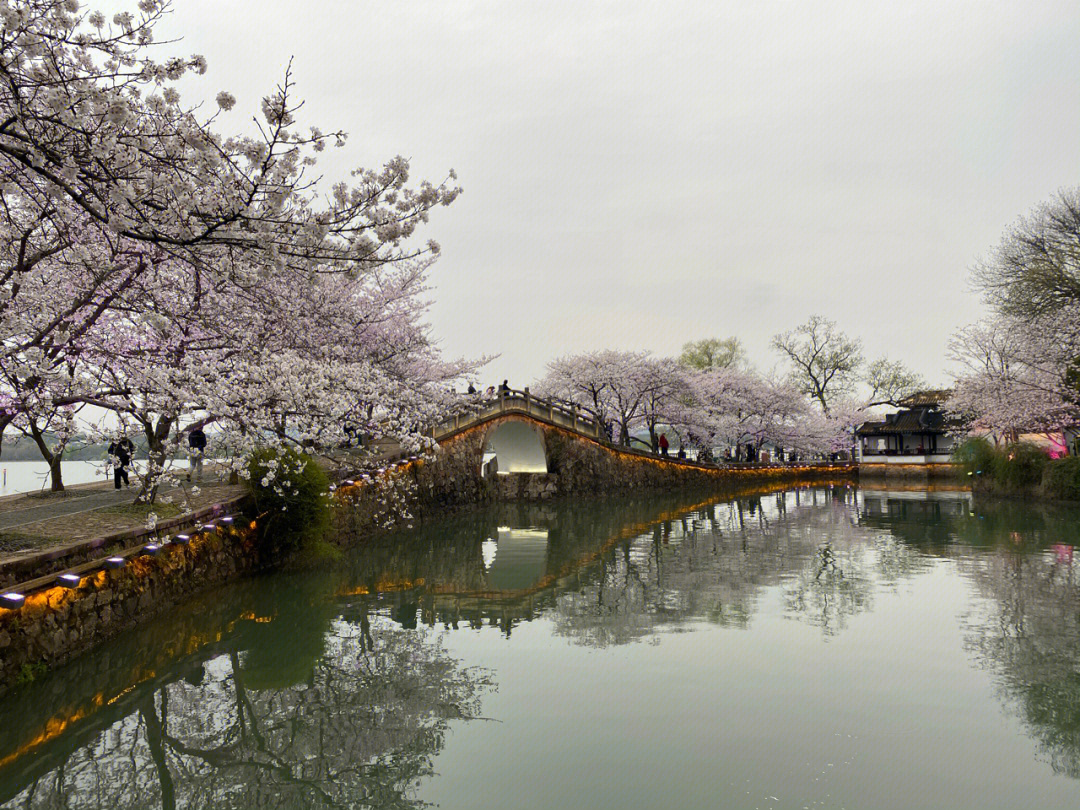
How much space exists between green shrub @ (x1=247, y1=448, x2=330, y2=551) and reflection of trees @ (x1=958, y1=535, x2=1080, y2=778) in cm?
1289

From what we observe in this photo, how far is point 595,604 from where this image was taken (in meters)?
14.5

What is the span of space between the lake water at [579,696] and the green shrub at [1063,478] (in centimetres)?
1574

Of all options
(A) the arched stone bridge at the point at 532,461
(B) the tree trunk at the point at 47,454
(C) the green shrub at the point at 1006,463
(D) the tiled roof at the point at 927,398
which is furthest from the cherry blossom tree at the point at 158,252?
(D) the tiled roof at the point at 927,398

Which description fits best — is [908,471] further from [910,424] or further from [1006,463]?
[1006,463]

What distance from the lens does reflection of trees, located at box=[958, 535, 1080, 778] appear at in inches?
312

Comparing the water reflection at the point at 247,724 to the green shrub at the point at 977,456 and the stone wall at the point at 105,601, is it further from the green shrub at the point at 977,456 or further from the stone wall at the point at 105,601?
the green shrub at the point at 977,456

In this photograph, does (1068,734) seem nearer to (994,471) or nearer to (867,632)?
(867,632)

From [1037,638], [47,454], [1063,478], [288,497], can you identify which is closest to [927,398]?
[1063,478]

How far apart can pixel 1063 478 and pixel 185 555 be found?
33133 mm

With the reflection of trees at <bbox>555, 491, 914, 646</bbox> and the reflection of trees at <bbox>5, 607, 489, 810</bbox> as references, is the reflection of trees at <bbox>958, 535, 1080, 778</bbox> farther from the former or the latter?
the reflection of trees at <bbox>5, 607, 489, 810</bbox>

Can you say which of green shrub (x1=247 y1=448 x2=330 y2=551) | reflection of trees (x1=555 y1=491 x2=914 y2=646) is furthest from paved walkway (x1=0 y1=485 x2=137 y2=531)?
reflection of trees (x1=555 y1=491 x2=914 y2=646)

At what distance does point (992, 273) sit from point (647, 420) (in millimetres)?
24387

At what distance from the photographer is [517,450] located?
4019cm

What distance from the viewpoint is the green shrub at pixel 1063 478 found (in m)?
30.1
